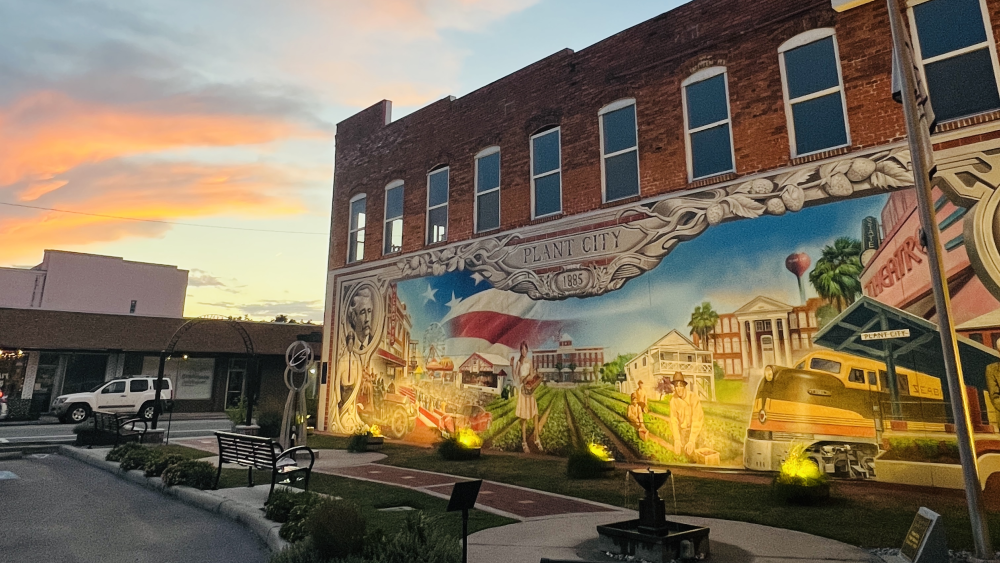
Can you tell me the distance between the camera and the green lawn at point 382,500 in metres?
7.30

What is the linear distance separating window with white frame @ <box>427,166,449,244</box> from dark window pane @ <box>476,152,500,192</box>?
149 cm

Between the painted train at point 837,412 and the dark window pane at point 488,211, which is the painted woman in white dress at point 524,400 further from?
the painted train at point 837,412

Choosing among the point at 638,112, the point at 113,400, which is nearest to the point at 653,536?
the point at 638,112

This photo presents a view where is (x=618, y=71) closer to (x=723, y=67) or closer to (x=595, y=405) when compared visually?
(x=723, y=67)

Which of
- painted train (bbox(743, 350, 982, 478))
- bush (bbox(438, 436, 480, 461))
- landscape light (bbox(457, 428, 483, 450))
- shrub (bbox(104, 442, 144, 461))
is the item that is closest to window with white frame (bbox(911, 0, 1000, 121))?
painted train (bbox(743, 350, 982, 478))

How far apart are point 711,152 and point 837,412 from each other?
19.3 ft

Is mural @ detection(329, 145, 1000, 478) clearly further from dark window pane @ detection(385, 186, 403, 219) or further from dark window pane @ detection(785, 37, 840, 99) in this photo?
dark window pane @ detection(385, 186, 403, 219)

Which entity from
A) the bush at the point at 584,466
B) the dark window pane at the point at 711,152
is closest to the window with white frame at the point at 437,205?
the dark window pane at the point at 711,152

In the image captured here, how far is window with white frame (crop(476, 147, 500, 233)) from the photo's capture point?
1680cm

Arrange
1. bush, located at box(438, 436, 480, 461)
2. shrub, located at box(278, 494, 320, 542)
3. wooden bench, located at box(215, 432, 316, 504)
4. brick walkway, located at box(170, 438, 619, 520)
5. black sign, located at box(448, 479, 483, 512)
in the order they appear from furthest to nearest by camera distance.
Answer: bush, located at box(438, 436, 480, 461)
wooden bench, located at box(215, 432, 316, 504)
brick walkway, located at box(170, 438, 619, 520)
shrub, located at box(278, 494, 320, 542)
black sign, located at box(448, 479, 483, 512)

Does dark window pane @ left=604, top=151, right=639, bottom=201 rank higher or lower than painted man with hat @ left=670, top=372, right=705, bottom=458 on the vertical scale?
higher

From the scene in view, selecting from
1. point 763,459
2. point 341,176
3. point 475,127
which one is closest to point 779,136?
point 763,459

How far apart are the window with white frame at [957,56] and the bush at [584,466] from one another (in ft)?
28.6

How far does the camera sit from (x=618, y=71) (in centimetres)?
1433
